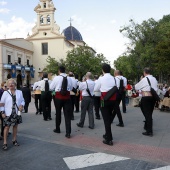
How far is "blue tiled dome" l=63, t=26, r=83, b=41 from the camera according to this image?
72812 millimetres

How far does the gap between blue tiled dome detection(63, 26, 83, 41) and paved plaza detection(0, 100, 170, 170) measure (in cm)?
6540

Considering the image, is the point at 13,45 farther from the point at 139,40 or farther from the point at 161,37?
the point at 161,37

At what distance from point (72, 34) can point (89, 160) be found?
6933 cm

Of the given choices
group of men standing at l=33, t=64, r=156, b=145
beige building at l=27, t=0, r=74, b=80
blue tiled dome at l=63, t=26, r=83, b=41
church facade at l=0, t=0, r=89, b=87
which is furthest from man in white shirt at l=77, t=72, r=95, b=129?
blue tiled dome at l=63, t=26, r=83, b=41

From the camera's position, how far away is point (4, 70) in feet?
150

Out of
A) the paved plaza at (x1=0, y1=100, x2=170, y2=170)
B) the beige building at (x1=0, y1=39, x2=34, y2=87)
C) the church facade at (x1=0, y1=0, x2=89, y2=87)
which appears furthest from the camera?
the church facade at (x1=0, y1=0, x2=89, y2=87)

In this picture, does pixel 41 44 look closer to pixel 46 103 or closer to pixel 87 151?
pixel 46 103

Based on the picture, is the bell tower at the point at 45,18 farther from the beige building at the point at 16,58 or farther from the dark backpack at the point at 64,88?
the dark backpack at the point at 64,88

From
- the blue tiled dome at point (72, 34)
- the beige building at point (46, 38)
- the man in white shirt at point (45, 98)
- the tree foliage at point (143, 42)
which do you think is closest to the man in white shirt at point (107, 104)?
the man in white shirt at point (45, 98)

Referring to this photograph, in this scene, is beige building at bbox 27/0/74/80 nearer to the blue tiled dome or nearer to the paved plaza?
the blue tiled dome

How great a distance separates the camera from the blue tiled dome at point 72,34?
239 feet

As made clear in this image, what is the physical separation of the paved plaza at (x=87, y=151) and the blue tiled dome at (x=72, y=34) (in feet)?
215

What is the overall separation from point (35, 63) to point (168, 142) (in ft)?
167

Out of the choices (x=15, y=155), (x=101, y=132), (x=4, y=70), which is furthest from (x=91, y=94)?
(x=4, y=70)
